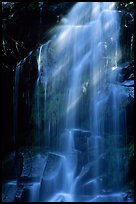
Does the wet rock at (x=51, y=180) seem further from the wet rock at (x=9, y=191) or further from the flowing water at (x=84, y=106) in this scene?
the wet rock at (x=9, y=191)

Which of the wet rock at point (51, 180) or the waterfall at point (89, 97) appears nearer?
the wet rock at point (51, 180)

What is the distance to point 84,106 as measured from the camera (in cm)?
1010

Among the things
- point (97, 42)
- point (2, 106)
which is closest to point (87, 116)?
point (97, 42)

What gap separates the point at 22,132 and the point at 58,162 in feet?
7.78

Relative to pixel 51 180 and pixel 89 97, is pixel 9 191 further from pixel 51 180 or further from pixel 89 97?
pixel 89 97

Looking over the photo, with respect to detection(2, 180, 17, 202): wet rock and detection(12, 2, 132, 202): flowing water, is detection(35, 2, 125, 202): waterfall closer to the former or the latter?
detection(12, 2, 132, 202): flowing water

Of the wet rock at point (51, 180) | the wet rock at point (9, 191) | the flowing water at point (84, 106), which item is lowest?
the wet rock at point (9, 191)

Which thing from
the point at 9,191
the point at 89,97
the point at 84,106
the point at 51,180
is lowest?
the point at 9,191

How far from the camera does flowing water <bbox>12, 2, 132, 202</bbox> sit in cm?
874

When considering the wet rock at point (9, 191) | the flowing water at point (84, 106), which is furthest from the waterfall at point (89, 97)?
the wet rock at point (9, 191)

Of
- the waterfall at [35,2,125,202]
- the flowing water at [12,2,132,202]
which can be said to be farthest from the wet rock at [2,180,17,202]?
the waterfall at [35,2,125,202]

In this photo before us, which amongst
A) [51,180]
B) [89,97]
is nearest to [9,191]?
[51,180]

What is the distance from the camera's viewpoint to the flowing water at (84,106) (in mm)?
8742

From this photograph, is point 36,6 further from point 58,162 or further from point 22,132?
point 58,162
